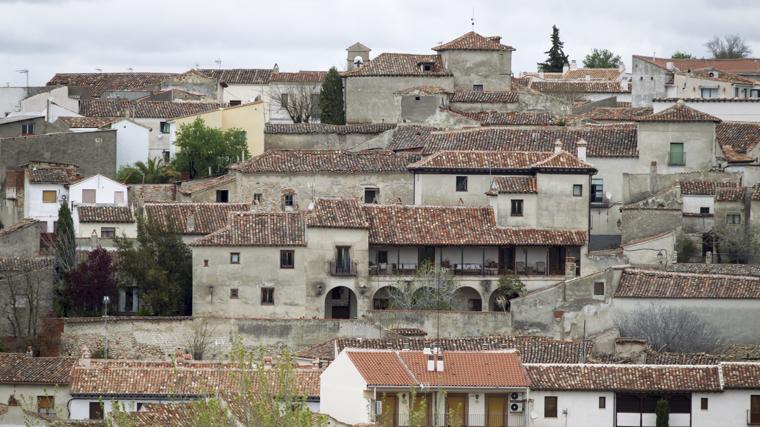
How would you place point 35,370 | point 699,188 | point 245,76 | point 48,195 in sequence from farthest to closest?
Answer: point 245,76 < point 48,195 < point 699,188 < point 35,370

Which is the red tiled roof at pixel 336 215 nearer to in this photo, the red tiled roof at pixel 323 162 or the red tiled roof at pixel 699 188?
the red tiled roof at pixel 323 162

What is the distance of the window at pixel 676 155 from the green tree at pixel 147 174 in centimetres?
1965

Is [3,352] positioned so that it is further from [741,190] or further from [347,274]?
[741,190]

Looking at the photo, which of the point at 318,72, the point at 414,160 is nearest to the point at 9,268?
the point at 414,160

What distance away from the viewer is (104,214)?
78938 mm

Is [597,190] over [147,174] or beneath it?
beneath

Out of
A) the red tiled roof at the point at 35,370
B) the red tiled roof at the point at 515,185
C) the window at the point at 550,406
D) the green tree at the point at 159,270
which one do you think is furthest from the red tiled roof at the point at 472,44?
the window at the point at 550,406

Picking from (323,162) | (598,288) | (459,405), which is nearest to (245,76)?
(323,162)

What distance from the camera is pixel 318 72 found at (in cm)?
10600

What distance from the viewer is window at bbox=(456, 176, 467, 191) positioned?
78.6 metres

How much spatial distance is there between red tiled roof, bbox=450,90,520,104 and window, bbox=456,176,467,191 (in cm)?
1325

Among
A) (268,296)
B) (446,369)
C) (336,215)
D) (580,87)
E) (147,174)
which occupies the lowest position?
(446,369)

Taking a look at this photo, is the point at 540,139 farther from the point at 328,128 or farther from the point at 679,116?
the point at 328,128

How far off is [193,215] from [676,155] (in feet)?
55.0
